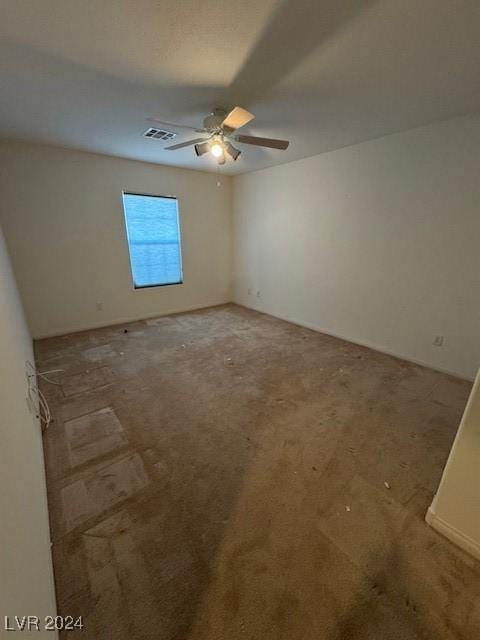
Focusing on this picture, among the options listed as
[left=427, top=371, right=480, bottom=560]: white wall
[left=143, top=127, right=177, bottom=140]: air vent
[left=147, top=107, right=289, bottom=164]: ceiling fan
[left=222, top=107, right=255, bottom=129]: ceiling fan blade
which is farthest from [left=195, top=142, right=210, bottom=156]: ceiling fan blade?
[left=427, top=371, right=480, bottom=560]: white wall

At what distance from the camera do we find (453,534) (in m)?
1.26

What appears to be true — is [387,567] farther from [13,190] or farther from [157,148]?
[13,190]

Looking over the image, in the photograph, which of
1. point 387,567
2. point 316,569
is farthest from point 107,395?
point 387,567

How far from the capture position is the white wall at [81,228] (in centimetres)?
326

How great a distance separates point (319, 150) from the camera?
11.1 feet

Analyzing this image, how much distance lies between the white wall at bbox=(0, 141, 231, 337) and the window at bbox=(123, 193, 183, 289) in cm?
12

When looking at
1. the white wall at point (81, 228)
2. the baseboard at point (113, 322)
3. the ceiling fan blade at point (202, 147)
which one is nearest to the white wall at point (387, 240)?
the white wall at point (81, 228)

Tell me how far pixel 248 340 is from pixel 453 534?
272 cm

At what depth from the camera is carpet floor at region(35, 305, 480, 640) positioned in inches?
40.7

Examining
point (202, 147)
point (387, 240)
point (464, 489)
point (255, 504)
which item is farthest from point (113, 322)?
point (464, 489)

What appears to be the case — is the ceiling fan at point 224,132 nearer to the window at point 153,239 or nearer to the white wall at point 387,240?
the white wall at point 387,240

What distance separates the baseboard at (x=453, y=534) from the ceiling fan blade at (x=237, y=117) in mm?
2730

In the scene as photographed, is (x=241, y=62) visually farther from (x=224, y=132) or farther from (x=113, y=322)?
(x=113, y=322)

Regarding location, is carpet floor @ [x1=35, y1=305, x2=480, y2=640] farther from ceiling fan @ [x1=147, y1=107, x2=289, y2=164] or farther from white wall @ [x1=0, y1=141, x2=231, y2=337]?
ceiling fan @ [x1=147, y1=107, x2=289, y2=164]
